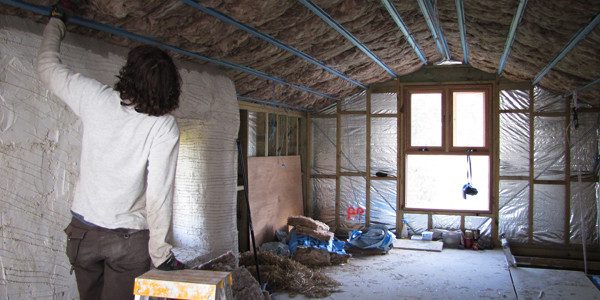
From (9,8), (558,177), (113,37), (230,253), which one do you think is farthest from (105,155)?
(558,177)

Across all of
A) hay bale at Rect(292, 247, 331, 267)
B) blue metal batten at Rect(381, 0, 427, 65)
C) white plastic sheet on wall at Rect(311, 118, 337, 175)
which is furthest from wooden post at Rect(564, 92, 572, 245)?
→ hay bale at Rect(292, 247, 331, 267)

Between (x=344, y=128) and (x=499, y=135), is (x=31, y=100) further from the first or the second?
(x=499, y=135)

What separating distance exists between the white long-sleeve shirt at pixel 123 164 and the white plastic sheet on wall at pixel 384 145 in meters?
5.99

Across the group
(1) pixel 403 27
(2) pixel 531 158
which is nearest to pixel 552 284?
(2) pixel 531 158

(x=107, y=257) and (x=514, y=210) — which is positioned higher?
(x=107, y=257)

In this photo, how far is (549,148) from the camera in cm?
676

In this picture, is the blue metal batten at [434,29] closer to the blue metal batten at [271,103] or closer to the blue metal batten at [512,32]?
the blue metal batten at [512,32]

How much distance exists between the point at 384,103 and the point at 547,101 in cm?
229

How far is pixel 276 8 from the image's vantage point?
3289 mm

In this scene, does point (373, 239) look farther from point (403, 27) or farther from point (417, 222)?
point (403, 27)

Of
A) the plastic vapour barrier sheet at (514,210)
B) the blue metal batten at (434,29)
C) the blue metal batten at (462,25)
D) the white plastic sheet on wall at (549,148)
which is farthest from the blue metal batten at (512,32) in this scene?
the plastic vapour barrier sheet at (514,210)

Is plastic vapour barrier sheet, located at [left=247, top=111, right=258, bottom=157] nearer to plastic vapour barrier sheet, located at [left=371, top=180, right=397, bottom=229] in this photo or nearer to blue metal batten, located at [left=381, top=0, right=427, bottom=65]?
blue metal batten, located at [left=381, top=0, right=427, bottom=65]

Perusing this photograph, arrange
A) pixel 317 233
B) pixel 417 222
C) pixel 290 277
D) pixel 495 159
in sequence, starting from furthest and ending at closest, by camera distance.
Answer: pixel 417 222 → pixel 495 159 → pixel 317 233 → pixel 290 277

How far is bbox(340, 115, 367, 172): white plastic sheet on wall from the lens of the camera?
25.0 ft
